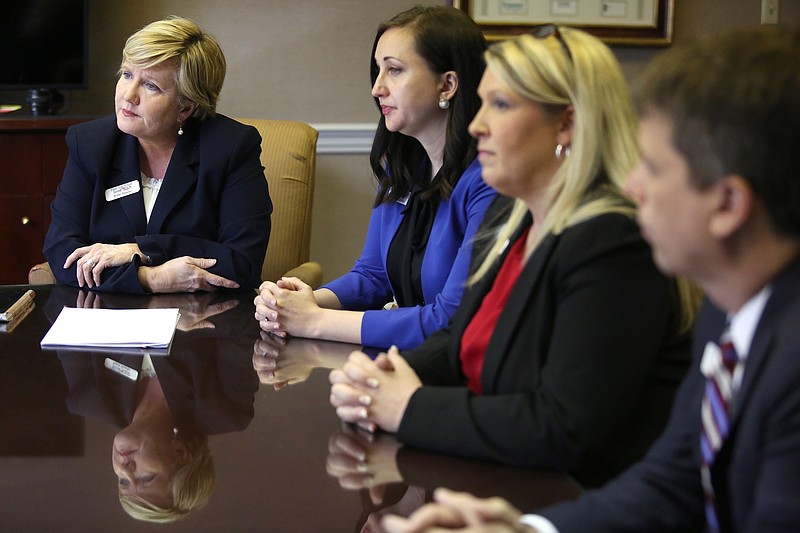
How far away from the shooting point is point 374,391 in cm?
148

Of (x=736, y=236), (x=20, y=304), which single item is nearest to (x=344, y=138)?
(x=20, y=304)

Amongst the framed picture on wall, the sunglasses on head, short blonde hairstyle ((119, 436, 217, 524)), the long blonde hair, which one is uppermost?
the framed picture on wall

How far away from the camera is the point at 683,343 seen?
145 cm

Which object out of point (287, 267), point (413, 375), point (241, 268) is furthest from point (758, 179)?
point (287, 267)

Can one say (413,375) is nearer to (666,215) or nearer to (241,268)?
(666,215)

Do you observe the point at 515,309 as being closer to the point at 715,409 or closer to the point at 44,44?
the point at 715,409

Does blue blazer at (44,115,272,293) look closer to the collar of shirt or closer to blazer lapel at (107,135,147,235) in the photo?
blazer lapel at (107,135,147,235)

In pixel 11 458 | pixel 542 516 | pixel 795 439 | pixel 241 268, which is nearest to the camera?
pixel 795 439

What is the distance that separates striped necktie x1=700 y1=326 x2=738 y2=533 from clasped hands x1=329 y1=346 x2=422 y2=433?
48 centimetres

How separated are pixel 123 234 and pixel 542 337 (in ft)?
5.72

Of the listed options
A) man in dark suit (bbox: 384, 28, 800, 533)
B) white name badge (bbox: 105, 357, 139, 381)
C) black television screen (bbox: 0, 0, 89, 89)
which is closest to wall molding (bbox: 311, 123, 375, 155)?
black television screen (bbox: 0, 0, 89, 89)

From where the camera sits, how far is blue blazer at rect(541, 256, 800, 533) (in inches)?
37.5

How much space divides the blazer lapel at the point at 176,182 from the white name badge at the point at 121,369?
948 millimetres

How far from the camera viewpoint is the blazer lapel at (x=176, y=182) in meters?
2.80
